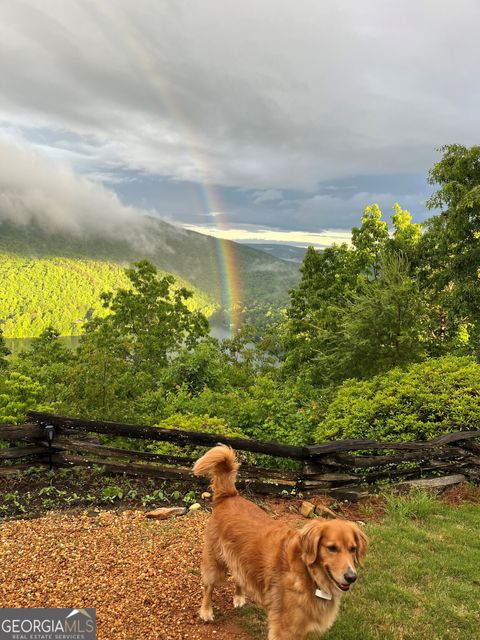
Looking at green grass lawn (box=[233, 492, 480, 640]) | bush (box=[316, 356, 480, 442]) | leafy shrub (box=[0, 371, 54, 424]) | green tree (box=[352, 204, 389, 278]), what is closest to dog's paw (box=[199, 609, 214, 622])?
green grass lawn (box=[233, 492, 480, 640])

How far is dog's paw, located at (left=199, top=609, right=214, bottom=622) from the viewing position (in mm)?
4453

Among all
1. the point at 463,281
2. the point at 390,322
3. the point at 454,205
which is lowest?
the point at 390,322

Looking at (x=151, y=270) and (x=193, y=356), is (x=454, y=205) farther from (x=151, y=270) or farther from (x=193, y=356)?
A: (x=151, y=270)

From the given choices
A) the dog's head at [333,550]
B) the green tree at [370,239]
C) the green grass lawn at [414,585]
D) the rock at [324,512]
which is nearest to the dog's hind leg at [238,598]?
the green grass lawn at [414,585]

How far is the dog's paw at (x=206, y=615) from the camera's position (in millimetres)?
4453

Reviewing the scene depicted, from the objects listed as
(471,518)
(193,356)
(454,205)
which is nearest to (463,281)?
(454,205)

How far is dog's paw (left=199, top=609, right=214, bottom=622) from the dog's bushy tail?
3.70ft

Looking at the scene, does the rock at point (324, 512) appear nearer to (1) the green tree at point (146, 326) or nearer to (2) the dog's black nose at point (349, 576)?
(2) the dog's black nose at point (349, 576)

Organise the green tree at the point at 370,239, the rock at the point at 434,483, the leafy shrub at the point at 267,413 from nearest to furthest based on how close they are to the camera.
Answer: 1. the rock at the point at 434,483
2. the leafy shrub at the point at 267,413
3. the green tree at the point at 370,239

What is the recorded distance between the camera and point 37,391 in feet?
39.5

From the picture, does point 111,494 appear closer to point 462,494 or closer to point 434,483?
point 434,483

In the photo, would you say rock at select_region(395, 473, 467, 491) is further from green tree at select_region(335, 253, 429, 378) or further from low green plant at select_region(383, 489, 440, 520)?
green tree at select_region(335, 253, 429, 378)

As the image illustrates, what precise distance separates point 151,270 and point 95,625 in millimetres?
31392

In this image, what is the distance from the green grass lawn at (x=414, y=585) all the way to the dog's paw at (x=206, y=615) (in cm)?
33
